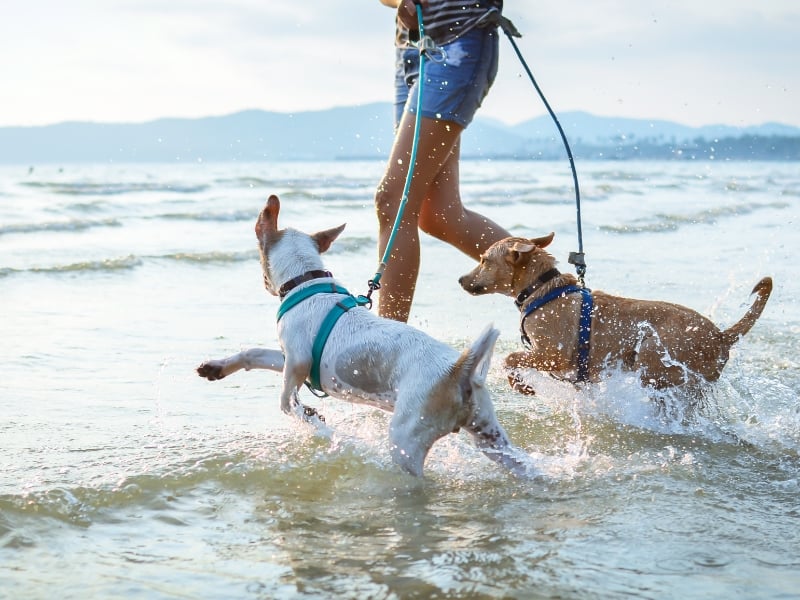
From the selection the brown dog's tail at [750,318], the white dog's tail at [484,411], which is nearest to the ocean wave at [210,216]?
the brown dog's tail at [750,318]

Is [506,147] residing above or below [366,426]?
above

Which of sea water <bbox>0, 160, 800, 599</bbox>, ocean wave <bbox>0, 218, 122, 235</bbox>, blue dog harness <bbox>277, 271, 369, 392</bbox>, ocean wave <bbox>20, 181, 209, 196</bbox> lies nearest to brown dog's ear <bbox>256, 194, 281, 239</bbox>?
blue dog harness <bbox>277, 271, 369, 392</bbox>

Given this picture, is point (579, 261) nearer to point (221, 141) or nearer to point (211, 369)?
point (211, 369)

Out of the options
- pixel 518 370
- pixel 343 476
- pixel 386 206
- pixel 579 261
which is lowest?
pixel 343 476

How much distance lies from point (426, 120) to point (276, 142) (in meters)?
80.0

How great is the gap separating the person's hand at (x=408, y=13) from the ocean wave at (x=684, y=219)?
9.11m

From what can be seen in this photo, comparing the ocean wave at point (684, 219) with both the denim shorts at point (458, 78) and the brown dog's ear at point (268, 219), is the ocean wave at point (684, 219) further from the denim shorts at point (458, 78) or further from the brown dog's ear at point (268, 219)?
the brown dog's ear at point (268, 219)

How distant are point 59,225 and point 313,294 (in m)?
10.6

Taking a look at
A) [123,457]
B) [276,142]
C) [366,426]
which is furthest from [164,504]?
[276,142]

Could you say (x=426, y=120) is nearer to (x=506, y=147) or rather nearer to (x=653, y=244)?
(x=653, y=244)

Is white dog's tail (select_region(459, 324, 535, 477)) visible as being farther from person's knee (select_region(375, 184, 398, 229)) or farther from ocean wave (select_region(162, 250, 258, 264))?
ocean wave (select_region(162, 250, 258, 264))

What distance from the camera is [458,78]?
4.83m

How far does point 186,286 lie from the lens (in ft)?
27.8

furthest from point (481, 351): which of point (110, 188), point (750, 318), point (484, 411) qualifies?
point (110, 188)
